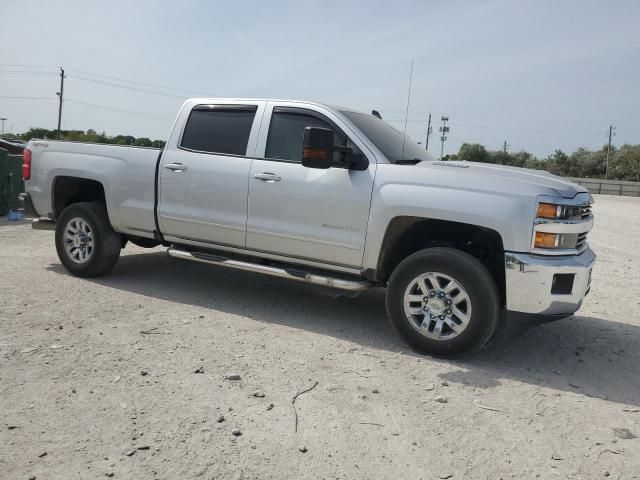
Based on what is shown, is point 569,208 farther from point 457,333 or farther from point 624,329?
point 624,329

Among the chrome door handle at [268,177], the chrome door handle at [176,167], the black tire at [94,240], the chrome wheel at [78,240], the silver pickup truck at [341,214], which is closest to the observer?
the silver pickup truck at [341,214]

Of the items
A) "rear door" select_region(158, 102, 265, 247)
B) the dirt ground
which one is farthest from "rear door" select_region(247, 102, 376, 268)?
the dirt ground

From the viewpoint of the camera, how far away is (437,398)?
12.1 feet

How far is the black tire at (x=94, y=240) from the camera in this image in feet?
20.2

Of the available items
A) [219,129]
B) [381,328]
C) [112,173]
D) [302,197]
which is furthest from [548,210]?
[112,173]

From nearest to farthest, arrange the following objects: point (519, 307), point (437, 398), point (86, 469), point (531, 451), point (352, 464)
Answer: point (86, 469)
point (352, 464)
point (531, 451)
point (437, 398)
point (519, 307)

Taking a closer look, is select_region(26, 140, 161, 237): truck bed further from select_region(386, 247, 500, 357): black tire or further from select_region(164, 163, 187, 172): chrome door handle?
select_region(386, 247, 500, 357): black tire

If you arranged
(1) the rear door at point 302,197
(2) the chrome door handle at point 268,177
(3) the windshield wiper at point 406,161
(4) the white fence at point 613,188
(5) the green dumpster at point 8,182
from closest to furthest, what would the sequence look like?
(1) the rear door at point 302,197 < (3) the windshield wiper at point 406,161 < (2) the chrome door handle at point 268,177 < (5) the green dumpster at point 8,182 < (4) the white fence at point 613,188

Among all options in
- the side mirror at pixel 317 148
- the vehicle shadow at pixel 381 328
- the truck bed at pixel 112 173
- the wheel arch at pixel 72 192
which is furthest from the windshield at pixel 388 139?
the wheel arch at pixel 72 192

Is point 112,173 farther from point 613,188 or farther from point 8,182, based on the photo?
point 613,188

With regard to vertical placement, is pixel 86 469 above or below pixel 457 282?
below

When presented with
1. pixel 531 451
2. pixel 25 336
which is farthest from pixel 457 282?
pixel 25 336

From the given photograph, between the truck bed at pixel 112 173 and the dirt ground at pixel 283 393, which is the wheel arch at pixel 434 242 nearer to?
the dirt ground at pixel 283 393

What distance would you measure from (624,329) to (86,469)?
4.90 metres
